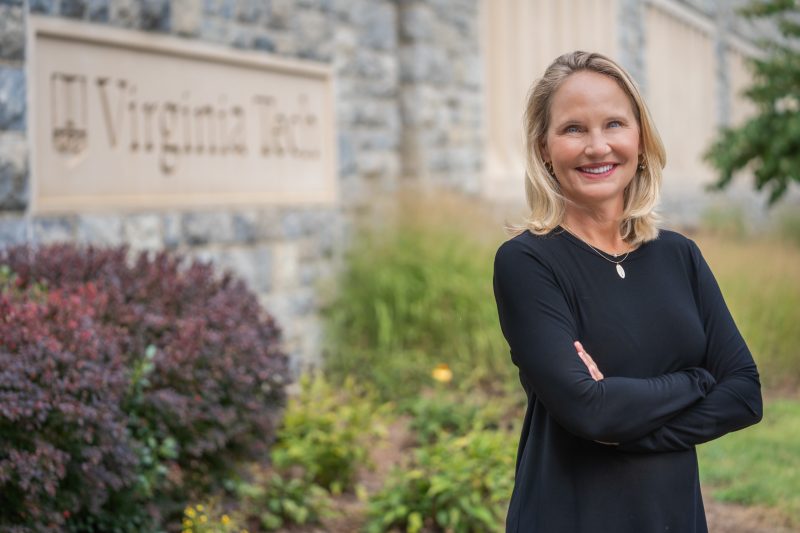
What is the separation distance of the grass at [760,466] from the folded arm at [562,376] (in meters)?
2.88

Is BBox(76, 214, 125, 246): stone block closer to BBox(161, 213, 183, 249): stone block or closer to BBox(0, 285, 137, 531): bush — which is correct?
BBox(161, 213, 183, 249): stone block

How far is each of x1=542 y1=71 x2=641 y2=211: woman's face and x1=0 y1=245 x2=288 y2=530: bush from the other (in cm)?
181

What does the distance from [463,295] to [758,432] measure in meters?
2.24

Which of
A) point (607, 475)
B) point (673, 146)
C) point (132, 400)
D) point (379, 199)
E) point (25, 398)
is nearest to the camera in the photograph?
point (607, 475)

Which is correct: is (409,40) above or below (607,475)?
above

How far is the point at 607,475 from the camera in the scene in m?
2.17

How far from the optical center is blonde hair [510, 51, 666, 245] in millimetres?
2289

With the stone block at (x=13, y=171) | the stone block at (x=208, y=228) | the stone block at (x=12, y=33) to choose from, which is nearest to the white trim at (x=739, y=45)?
the stone block at (x=208, y=228)

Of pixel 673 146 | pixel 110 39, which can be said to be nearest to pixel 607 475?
pixel 110 39

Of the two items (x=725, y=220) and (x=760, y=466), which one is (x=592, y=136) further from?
(x=725, y=220)

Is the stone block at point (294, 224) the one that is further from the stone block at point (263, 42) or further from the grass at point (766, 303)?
the grass at point (766, 303)

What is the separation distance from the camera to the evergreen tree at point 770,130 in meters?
7.98

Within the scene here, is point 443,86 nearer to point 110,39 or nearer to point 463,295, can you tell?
point 463,295

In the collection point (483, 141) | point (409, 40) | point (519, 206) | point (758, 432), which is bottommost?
point (758, 432)
